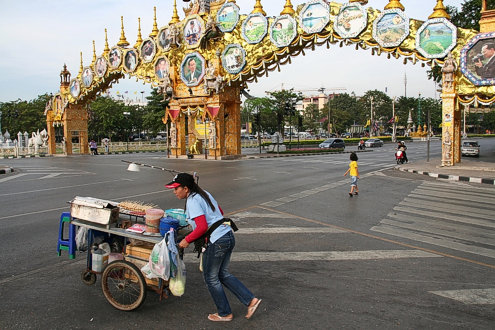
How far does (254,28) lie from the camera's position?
25.0 meters

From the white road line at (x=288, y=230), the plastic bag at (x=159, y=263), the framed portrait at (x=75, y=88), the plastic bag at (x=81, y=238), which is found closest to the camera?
the plastic bag at (x=159, y=263)

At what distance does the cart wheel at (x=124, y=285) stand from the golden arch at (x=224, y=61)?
18.9 metres

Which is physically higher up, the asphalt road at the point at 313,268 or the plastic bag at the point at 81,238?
the plastic bag at the point at 81,238

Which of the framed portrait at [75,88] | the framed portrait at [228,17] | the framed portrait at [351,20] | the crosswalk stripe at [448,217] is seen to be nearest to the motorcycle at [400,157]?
the framed portrait at [351,20]

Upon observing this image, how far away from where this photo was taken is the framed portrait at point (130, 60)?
105 ft

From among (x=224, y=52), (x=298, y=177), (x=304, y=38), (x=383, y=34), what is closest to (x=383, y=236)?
(x=298, y=177)

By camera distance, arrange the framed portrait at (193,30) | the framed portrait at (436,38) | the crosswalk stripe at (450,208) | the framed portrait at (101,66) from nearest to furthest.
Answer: the crosswalk stripe at (450,208)
the framed portrait at (436,38)
the framed portrait at (193,30)
the framed portrait at (101,66)

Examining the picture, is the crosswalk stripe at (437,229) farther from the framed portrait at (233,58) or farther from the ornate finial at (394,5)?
the framed portrait at (233,58)

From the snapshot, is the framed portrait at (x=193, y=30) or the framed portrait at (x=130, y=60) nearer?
the framed portrait at (x=193, y=30)

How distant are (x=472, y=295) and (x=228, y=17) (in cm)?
2481

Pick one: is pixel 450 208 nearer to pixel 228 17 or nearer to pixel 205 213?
pixel 205 213

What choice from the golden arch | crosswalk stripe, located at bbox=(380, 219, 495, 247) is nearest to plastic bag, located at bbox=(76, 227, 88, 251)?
crosswalk stripe, located at bbox=(380, 219, 495, 247)

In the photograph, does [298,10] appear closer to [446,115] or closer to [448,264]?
[446,115]

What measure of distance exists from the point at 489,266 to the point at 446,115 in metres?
15.4
